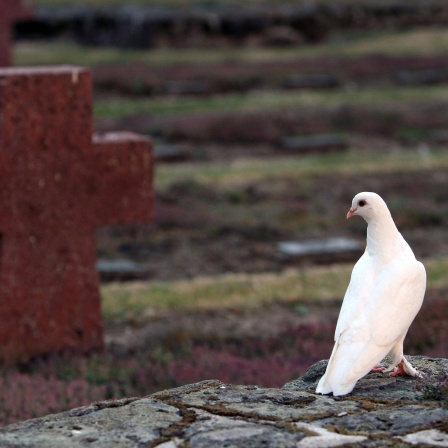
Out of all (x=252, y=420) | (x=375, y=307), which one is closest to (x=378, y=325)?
(x=375, y=307)

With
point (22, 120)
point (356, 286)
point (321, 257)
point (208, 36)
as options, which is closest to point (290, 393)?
→ point (356, 286)

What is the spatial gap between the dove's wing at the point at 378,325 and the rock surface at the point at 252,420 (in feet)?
0.37

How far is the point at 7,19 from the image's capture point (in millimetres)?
18156

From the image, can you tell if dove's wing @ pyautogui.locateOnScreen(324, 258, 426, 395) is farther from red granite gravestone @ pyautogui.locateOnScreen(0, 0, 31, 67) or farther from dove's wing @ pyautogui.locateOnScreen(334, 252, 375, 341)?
red granite gravestone @ pyautogui.locateOnScreen(0, 0, 31, 67)

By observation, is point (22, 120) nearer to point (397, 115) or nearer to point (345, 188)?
point (345, 188)

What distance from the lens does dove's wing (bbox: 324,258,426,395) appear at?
485 centimetres

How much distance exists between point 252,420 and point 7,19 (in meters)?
14.6

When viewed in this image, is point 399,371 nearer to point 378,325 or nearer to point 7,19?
point 378,325

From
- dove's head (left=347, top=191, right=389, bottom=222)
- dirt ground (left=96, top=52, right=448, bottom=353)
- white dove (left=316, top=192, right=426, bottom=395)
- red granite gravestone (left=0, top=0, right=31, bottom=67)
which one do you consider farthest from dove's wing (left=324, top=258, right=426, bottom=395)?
red granite gravestone (left=0, top=0, right=31, bottom=67)

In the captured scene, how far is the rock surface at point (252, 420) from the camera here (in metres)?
4.29

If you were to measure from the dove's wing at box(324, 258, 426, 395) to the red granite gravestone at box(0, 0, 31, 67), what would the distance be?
12.2 meters

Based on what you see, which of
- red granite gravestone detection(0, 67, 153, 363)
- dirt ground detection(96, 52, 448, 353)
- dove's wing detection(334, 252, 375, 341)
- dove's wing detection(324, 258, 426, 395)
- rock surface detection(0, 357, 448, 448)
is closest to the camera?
rock surface detection(0, 357, 448, 448)

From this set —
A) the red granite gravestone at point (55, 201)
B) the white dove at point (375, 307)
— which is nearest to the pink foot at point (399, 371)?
the white dove at point (375, 307)

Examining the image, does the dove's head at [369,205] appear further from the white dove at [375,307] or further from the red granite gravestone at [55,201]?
the red granite gravestone at [55,201]
